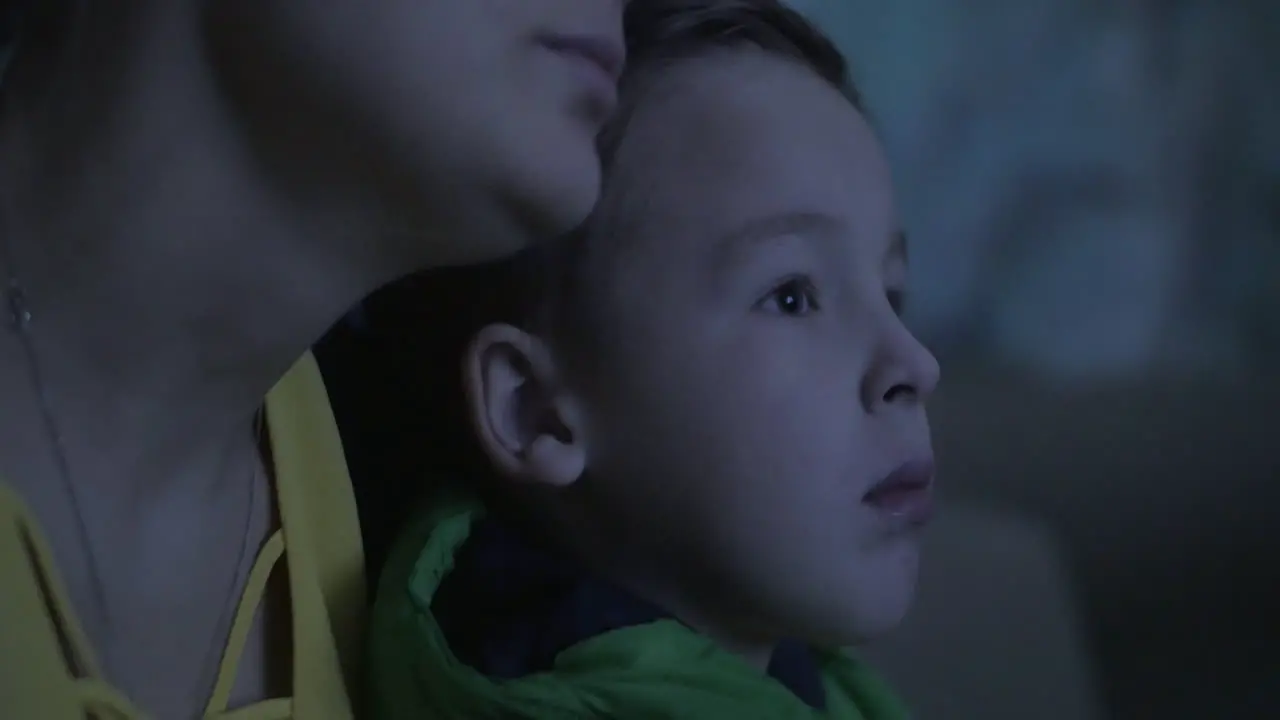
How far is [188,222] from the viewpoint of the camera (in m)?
0.47

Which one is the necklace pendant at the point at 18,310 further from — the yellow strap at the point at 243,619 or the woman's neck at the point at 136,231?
the yellow strap at the point at 243,619

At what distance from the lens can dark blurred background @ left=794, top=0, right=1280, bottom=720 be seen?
1.20 metres

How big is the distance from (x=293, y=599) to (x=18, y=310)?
178 millimetres

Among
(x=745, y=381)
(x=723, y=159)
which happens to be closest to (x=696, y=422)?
(x=745, y=381)

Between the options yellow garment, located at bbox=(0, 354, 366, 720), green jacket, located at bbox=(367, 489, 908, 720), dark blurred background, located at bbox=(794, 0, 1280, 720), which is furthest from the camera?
dark blurred background, located at bbox=(794, 0, 1280, 720)

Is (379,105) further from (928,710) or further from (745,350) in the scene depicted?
(928,710)

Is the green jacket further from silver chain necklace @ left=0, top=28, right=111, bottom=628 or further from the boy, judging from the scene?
silver chain necklace @ left=0, top=28, right=111, bottom=628

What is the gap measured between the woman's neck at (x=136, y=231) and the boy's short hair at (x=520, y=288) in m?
0.16

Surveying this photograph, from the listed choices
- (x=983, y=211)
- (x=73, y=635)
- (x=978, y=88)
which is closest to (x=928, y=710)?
(x=983, y=211)

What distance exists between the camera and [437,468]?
74 centimetres

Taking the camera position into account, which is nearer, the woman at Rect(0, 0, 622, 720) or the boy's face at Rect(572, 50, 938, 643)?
the woman at Rect(0, 0, 622, 720)

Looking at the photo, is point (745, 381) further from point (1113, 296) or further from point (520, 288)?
point (1113, 296)

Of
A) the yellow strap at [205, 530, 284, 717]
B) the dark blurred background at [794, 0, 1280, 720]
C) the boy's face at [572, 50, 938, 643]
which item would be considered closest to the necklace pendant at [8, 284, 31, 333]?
the yellow strap at [205, 530, 284, 717]

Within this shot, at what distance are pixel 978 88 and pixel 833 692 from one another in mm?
690
